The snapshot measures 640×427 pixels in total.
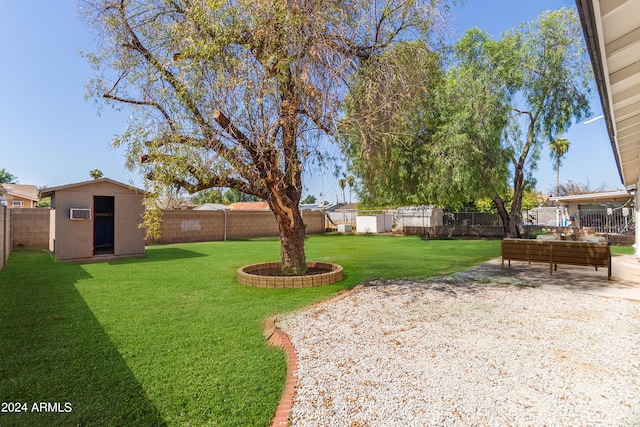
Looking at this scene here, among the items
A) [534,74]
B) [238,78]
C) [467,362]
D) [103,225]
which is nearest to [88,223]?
[103,225]

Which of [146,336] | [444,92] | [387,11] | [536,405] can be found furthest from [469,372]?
Answer: [444,92]

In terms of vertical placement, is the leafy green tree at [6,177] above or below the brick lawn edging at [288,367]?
above

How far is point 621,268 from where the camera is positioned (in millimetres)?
8469

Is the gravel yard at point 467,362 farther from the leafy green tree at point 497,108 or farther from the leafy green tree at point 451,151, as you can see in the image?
the leafy green tree at point 497,108

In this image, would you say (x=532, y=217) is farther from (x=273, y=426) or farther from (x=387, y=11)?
(x=273, y=426)

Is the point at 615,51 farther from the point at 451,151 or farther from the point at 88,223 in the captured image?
→ the point at 88,223

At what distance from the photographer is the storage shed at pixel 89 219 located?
1016cm

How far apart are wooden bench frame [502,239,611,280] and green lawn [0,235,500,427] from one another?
13.4ft

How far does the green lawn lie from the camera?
250cm

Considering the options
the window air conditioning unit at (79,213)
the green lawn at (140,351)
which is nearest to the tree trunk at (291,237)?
the green lawn at (140,351)

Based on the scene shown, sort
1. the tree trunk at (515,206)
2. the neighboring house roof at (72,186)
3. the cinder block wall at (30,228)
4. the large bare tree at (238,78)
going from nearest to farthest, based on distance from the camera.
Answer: the large bare tree at (238,78) < the neighboring house roof at (72,186) < the cinder block wall at (30,228) < the tree trunk at (515,206)

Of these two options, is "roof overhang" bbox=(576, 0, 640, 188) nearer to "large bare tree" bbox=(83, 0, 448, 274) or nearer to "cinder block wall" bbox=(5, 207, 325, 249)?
"large bare tree" bbox=(83, 0, 448, 274)

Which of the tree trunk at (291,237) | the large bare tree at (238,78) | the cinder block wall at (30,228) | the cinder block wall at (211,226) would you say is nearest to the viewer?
the large bare tree at (238,78)

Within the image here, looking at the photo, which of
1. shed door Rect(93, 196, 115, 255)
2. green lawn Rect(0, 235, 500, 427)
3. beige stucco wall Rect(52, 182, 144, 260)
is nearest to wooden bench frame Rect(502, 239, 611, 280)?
green lawn Rect(0, 235, 500, 427)
